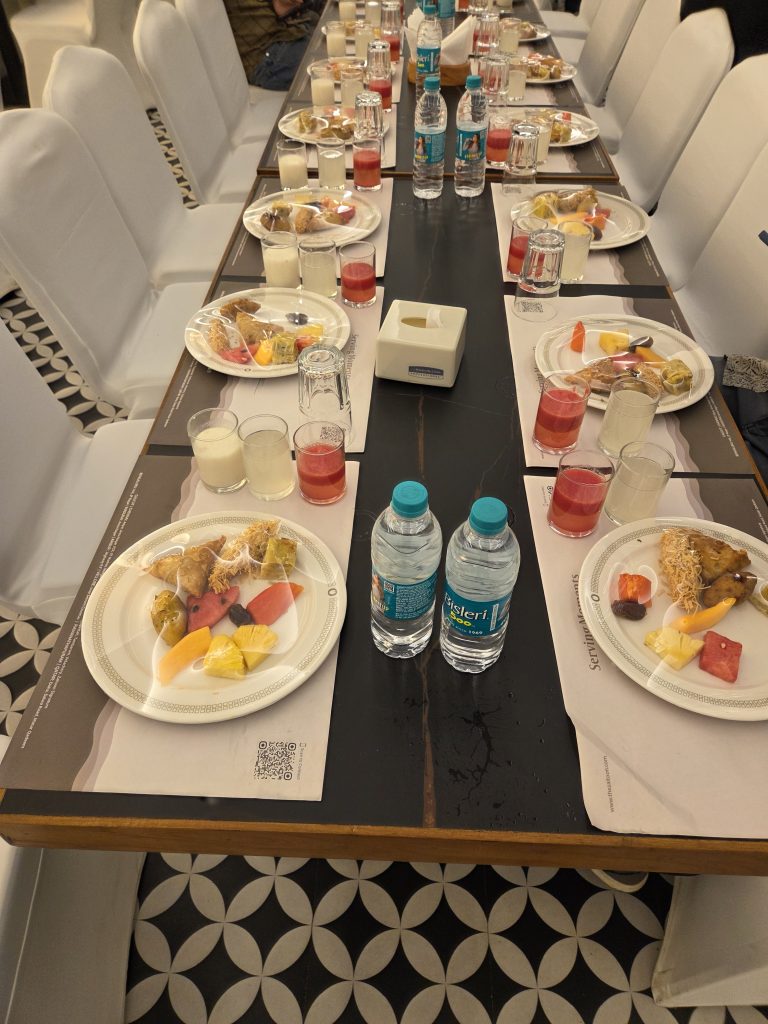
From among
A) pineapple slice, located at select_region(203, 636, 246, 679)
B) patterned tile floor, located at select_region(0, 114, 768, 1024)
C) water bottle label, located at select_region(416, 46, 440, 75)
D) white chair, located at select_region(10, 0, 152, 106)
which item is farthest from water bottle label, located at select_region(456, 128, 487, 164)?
white chair, located at select_region(10, 0, 152, 106)

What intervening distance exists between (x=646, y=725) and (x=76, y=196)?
1.55 metres

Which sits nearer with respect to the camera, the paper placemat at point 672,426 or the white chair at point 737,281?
the paper placemat at point 672,426

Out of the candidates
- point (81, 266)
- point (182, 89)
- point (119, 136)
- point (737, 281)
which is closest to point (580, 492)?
point (737, 281)

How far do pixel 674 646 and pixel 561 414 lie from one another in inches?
15.2

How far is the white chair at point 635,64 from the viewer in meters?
2.38

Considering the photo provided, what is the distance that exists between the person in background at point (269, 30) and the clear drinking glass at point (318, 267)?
2381mm

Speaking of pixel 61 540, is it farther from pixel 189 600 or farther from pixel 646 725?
pixel 646 725

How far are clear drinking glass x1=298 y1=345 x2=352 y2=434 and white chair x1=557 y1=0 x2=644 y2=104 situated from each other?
2.57 metres

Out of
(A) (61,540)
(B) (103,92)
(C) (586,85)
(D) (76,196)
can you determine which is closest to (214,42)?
(B) (103,92)

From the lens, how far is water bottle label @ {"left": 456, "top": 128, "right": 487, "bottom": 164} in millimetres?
1621

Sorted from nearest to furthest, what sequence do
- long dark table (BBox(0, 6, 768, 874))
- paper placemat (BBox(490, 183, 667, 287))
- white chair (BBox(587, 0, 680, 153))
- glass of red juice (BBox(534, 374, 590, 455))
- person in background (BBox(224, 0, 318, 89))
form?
long dark table (BBox(0, 6, 768, 874)), glass of red juice (BBox(534, 374, 590, 455)), paper placemat (BBox(490, 183, 667, 287)), white chair (BBox(587, 0, 680, 153)), person in background (BBox(224, 0, 318, 89))

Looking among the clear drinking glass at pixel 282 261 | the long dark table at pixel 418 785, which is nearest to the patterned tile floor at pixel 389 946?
the long dark table at pixel 418 785

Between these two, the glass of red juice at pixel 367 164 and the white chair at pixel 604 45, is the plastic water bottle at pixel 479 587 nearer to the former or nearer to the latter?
the glass of red juice at pixel 367 164

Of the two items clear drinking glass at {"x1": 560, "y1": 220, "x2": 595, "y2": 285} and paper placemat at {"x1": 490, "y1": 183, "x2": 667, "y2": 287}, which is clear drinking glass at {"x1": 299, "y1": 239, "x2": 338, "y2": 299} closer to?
paper placemat at {"x1": 490, "y1": 183, "x2": 667, "y2": 287}
